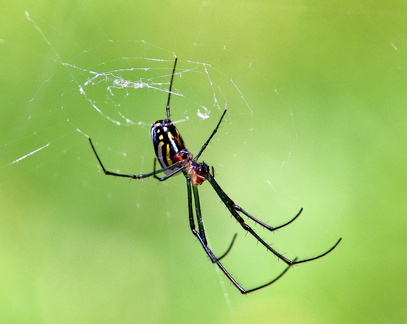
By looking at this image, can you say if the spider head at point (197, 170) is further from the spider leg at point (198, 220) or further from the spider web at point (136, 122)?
the spider web at point (136, 122)

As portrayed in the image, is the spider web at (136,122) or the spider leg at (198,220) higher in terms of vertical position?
the spider web at (136,122)

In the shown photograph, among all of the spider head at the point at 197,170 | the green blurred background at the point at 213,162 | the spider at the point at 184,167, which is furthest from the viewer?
the green blurred background at the point at 213,162

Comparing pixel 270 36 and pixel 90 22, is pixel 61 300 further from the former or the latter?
pixel 270 36

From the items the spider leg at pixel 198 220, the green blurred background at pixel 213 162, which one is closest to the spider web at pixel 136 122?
the green blurred background at pixel 213 162

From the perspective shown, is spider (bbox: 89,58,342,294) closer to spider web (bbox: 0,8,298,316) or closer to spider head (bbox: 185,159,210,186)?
spider head (bbox: 185,159,210,186)

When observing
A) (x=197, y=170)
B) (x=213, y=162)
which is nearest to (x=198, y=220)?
(x=197, y=170)

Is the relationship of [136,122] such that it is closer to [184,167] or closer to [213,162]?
[213,162]

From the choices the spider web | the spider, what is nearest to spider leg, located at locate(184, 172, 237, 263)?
the spider

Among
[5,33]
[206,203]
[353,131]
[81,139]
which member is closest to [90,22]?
[5,33]
